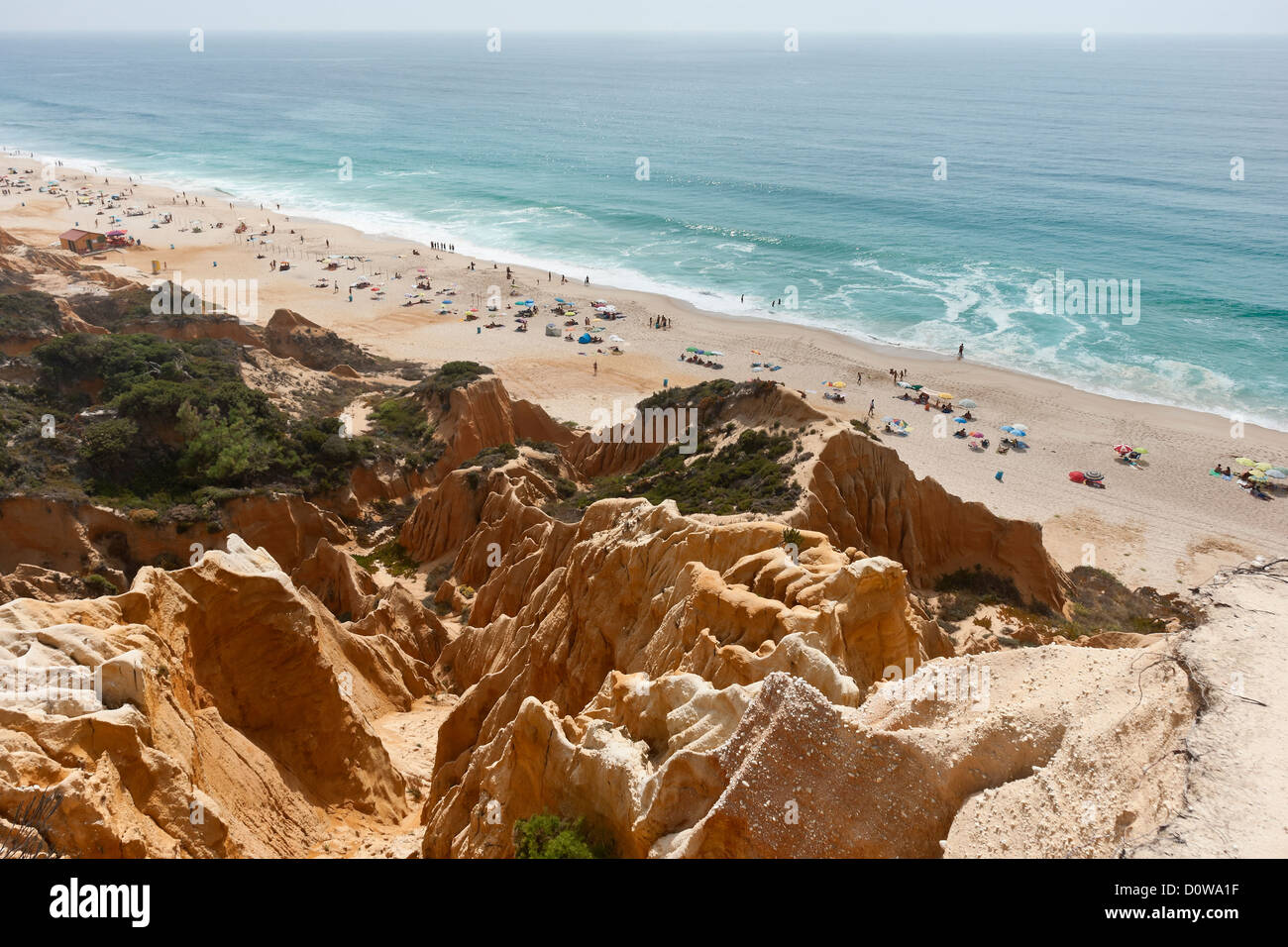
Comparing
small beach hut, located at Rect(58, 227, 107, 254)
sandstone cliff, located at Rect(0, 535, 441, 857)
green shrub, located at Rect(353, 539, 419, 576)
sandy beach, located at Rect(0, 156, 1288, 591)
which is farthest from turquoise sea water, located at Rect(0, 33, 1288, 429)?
sandstone cliff, located at Rect(0, 535, 441, 857)

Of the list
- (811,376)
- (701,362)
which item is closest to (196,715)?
(701,362)

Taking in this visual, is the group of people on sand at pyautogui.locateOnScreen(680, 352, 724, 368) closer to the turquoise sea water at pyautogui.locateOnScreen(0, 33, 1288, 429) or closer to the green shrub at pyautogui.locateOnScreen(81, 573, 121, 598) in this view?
the turquoise sea water at pyautogui.locateOnScreen(0, 33, 1288, 429)

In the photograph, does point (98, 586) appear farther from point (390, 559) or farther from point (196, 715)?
point (196, 715)

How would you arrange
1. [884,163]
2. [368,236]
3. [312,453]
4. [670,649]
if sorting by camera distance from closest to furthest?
[670,649] → [312,453] → [368,236] → [884,163]

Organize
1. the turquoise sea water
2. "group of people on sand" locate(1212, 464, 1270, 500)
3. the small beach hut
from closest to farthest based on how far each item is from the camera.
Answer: "group of people on sand" locate(1212, 464, 1270, 500) < the turquoise sea water < the small beach hut

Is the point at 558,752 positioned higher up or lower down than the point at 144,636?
lower down

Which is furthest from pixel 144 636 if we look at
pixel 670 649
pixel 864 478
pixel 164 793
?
pixel 864 478

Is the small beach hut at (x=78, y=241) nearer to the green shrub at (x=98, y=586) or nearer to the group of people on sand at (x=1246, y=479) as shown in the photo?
the green shrub at (x=98, y=586)

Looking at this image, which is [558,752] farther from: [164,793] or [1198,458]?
[1198,458]
